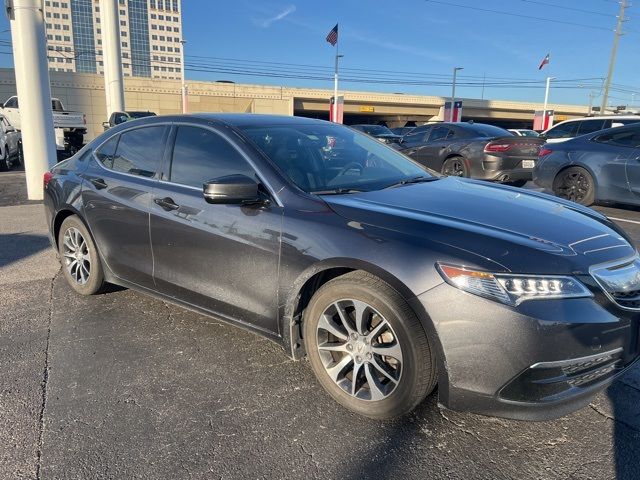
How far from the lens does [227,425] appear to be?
101 inches

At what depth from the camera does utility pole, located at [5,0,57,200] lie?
8641 millimetres

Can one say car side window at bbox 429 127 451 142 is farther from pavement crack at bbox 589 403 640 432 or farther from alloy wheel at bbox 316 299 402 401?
alloy wheel at bbox 316 299 402 401

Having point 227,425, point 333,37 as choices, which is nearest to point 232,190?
point 227,425

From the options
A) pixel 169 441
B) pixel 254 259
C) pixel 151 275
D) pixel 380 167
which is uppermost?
pixel 380 167

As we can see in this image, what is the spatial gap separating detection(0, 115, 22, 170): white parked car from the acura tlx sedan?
11.9 metres

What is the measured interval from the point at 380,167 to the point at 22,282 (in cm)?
357

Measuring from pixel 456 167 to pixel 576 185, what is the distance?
2.45 m

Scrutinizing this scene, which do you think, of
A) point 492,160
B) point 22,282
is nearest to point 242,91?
point 492,160

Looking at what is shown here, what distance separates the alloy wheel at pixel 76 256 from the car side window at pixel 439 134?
8.39 m

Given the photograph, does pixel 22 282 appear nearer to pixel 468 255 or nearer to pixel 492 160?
pixel 468 255

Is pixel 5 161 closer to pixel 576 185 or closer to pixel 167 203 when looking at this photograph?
pixel 167 203

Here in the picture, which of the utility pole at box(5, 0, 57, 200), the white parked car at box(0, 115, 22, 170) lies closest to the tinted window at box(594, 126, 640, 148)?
the utility pole at box(5, 0, 57, 200)

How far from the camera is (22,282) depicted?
4742mm

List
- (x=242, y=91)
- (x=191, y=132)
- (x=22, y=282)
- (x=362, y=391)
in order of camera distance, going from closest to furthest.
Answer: (x=362, y=391)
(x=191, y=132)
(x=22, y=282)
(x=242, y=91)
